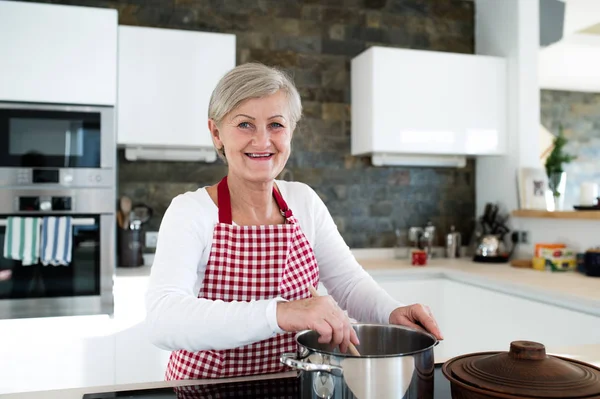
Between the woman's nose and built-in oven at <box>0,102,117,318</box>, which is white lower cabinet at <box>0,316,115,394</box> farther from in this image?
the woman's nose

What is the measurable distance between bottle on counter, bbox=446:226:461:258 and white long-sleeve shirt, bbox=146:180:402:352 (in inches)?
84.7

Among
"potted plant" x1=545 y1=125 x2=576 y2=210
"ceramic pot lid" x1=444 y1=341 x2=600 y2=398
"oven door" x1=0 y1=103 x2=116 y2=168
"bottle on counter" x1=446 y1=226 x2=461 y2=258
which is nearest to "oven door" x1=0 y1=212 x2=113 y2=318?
"oven door" x1=0 y1=103 x2=116 y2=168

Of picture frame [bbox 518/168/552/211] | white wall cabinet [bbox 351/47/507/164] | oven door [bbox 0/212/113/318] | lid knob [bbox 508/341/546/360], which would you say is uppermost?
white wall cabinet [bbox 351/47/507/164]

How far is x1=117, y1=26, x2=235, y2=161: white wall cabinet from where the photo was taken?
9.20 ft

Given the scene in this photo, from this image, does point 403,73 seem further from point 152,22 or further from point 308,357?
point 308,357

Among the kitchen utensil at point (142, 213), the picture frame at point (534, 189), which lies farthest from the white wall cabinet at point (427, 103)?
the kitchen utensil at point (142, 213)

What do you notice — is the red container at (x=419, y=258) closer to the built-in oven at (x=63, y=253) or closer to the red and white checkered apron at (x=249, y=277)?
the built-in oven at (x=63, y=253)

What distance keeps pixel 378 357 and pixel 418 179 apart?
Result: 10.1ft

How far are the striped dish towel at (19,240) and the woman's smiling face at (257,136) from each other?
60.2 inches

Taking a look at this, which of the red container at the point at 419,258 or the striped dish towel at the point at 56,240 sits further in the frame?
the red container at the point at 419,258

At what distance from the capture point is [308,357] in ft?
2.51

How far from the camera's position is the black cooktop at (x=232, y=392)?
91 cm

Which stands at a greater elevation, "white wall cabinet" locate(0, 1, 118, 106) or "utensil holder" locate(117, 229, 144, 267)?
"white wall cabinet" locate(0, 1, 118, 106)

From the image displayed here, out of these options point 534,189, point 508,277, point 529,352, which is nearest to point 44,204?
point 508,277
